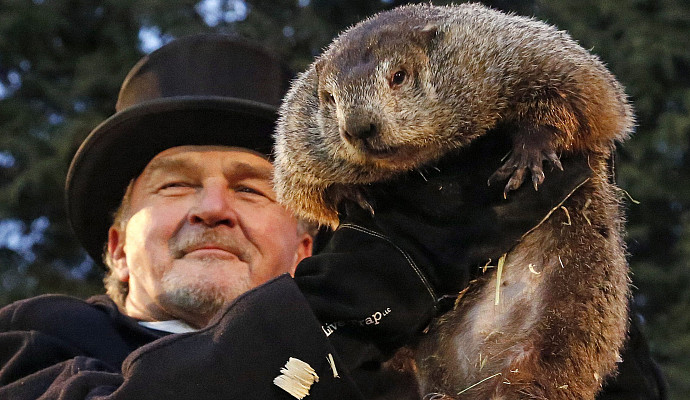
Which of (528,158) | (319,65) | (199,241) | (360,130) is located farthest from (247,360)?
(199,241)

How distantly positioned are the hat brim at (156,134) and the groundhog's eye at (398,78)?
938mm

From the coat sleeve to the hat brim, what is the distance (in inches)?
52.3

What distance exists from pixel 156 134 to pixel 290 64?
18.3ft

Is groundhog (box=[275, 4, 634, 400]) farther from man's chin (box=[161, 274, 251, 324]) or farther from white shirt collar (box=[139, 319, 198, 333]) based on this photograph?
white shirt collar (box=[139, 319, 198, 333])

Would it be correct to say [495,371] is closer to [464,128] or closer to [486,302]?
[486,302]

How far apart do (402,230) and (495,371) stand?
51 cm

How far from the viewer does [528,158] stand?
253 cm

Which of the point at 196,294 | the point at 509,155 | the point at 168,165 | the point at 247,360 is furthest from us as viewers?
the point at 168,165

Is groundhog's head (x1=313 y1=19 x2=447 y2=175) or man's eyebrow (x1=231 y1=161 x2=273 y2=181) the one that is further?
man's eyebrow (x1=231 y1=161 x2=273 y2=181)

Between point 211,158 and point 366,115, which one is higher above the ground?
point 366,115

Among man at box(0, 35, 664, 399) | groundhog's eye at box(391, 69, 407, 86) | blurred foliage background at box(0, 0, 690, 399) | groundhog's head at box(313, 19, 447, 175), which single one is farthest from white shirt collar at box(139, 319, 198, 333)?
blurred foliage background at box(0, 0, 690, 399)

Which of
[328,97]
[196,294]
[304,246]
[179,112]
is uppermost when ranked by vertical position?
[328,97]

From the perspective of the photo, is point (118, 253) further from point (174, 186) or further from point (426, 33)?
point (426, 33)

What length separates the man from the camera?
7.39ft
